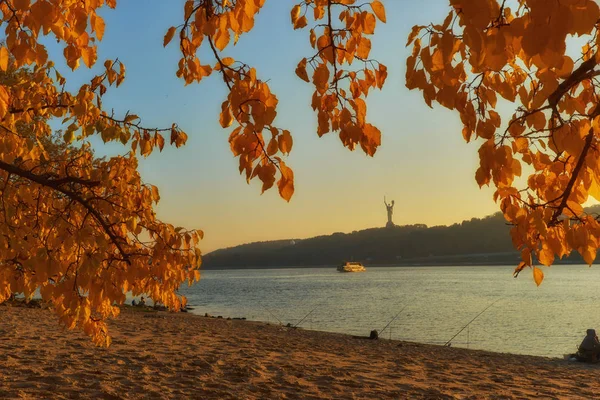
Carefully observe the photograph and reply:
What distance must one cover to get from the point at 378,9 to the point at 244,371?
8816 millimetres

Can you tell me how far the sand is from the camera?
8.43m

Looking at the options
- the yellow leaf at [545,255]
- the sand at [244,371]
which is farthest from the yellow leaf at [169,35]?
the sand at [244,371]

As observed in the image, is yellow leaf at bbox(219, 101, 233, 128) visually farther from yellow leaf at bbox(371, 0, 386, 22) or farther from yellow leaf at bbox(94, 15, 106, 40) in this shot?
yellow leaf at bbox(94, 15, 106, 40)

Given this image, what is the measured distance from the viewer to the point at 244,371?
34.1ft

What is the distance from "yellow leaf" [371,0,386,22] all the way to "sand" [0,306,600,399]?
21.9 ft

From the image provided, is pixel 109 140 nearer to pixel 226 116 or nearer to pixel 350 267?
pixel 226 116

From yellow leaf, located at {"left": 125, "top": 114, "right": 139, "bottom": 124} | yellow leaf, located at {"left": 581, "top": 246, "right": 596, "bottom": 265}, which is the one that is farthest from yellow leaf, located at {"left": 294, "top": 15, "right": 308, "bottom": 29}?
yellow leaf, located at {"left": 125, "top": 114, "right": 139, "bottom": 124}

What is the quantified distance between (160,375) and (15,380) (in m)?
2.29

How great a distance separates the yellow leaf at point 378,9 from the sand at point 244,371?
6.66m

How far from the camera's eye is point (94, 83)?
5629mm

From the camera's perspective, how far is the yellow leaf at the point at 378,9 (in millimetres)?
2740

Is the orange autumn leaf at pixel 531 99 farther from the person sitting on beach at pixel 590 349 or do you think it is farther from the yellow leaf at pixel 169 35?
the person sitting on beach at pixel 590 349

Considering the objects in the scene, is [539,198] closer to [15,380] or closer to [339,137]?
[339,137]

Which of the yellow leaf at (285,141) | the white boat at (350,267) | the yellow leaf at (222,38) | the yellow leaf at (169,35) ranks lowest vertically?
the white boat at (350,267)
